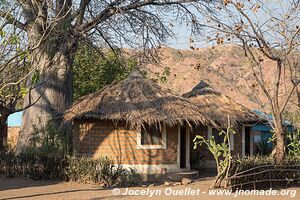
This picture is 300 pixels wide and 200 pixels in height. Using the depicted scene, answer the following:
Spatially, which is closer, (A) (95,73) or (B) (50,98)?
(B) (50,98)

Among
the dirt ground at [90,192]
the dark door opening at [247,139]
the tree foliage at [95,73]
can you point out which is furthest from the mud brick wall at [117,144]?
the tree foliage at [95,73]

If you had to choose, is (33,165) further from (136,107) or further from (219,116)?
(219,116)

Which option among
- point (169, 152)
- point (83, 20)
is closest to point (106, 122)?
point (169, 152)

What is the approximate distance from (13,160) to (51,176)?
1379 millimetres

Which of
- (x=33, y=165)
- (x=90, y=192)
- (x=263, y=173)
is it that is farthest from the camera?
(x=33, y=165)

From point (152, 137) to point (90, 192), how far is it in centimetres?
459

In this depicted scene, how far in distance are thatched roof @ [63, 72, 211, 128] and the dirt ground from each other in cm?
251

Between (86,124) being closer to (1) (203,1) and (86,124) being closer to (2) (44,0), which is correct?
(2) (44,0)

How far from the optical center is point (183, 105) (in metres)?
16.7

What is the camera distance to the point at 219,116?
59.5 feet

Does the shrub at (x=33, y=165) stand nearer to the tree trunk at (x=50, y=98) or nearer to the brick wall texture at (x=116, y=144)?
the brick wall texture at (x=116, y=144)

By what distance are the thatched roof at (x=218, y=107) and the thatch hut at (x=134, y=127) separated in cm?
137

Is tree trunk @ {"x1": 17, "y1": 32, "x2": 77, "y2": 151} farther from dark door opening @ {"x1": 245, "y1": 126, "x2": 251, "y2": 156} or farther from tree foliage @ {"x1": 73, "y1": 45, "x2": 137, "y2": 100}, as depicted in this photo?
dark door opening @ {"x1": 245, "y1": 126, "x2": 251, "y2": 156}

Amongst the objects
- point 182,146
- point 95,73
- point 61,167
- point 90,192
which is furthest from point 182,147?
point 95,73
